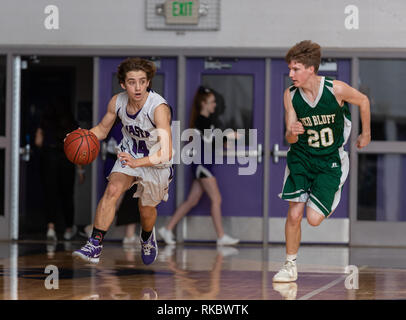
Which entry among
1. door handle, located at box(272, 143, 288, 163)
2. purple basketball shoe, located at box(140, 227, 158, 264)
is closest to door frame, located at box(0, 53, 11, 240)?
door handle, located at box(272, 143, 288, 163)

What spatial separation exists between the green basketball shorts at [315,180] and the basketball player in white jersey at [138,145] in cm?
94

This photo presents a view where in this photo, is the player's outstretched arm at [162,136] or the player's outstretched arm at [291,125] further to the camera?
the player's outstretched arm at [162,136]

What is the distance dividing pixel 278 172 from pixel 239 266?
278 cm

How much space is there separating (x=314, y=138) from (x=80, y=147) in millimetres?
1706

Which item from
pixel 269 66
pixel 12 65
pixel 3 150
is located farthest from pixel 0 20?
pixel 269 66

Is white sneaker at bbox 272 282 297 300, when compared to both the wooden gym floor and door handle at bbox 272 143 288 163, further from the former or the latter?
door handle at bbox 272 143 288 163

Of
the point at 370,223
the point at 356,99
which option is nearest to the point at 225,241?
the point at 370,223

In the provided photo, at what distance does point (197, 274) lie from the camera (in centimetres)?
678

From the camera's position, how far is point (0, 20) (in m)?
10.2

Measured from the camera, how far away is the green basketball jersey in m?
6.07

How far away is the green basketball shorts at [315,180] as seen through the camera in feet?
20.2

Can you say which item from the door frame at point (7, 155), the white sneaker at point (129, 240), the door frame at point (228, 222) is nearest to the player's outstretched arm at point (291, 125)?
the door frame at point (228, 222)

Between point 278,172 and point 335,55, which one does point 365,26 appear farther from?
point 278,172

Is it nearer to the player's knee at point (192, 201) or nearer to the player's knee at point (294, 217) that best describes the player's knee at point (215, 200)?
the player's knee at point (192, 201)
